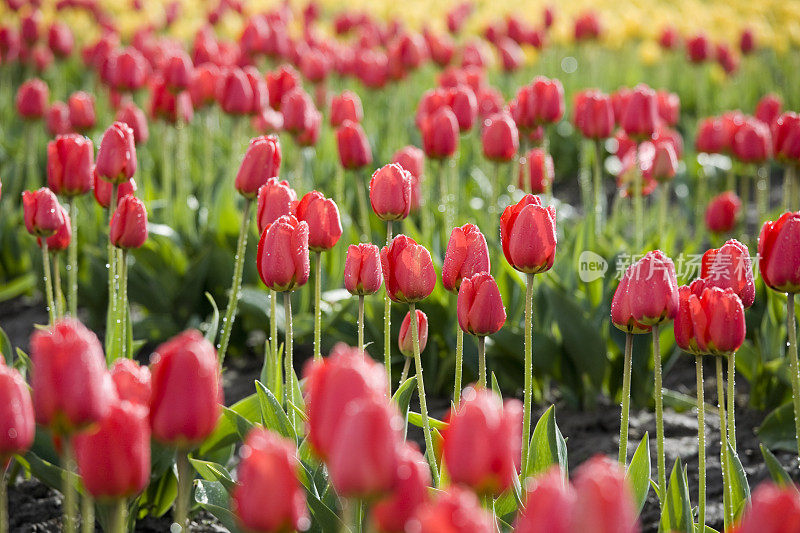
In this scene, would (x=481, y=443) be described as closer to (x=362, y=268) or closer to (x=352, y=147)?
(x=362, y=268)

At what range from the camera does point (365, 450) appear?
3.00 feet

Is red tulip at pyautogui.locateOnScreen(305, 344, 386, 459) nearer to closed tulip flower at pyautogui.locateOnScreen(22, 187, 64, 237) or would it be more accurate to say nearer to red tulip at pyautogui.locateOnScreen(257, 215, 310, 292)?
red tulip at pyautogui.locateOnScreen(257, 215, 310, 292)

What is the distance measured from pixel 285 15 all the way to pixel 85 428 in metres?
5.53

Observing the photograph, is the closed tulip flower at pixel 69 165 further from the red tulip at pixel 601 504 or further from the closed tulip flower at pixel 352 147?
the red tulip at pixel 601 504

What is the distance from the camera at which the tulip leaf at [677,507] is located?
162 centimetres

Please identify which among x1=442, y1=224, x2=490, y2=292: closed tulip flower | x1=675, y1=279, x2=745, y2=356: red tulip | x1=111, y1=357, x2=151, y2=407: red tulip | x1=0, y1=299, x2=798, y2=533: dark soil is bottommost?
x1=0, y1=299, x2=798, y2=533: dark soil

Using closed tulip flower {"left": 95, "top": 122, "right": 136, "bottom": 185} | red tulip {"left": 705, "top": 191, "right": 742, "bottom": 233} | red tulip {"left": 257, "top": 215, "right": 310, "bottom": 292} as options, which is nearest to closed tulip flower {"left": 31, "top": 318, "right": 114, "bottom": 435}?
red tulip {"left": 257, "top": 215, "right": 310, "bottom": 292}

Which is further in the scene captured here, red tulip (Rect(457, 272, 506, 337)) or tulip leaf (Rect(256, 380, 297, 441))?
tulip leaf (Rect(256, 380, 297, 441))

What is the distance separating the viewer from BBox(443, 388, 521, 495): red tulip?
3.21ft

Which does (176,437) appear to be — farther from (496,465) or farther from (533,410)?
(533,410)

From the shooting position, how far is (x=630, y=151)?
3584 mm

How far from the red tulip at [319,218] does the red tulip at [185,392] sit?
2.73 feet

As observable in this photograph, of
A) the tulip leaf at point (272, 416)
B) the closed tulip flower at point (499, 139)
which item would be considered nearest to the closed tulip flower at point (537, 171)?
the closed tulip flower at point (499, 139)
